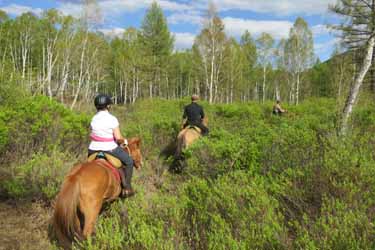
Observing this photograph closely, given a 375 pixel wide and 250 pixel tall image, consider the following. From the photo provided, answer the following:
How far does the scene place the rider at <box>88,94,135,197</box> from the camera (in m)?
5.03

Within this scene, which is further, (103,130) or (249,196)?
(103,130)

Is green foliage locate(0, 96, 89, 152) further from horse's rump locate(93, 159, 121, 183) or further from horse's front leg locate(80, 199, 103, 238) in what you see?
horse's front leg locate(80, 199, 103, 238)

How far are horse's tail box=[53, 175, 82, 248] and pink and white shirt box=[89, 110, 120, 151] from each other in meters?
1.05

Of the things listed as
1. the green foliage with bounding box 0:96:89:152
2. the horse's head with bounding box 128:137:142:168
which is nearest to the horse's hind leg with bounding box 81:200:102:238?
the horse's head with bounding box 128:137:142:168

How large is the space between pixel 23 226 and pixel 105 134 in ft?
6.99

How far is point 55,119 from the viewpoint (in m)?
8.00

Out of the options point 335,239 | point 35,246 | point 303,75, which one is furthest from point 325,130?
point 303,75

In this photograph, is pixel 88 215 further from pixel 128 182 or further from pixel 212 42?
pixel 212 42

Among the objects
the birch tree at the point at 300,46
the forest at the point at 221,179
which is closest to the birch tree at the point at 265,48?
the birch tree at the point at 300,46

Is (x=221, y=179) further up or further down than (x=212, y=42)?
further down

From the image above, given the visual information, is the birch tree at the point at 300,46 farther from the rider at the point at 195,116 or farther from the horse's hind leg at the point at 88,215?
the horse's hind leg at the point at 88,215

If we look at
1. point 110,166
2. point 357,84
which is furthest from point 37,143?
point 357,84

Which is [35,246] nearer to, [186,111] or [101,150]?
[101,150]

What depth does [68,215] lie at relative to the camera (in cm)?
400
